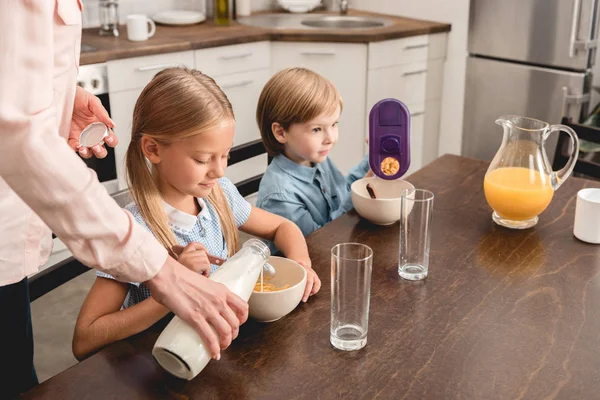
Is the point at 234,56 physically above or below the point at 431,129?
above

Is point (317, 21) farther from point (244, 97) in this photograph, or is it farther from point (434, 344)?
point (434, 344)

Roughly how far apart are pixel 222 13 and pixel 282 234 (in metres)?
2.29

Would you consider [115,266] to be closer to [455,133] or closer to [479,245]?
[479,245]

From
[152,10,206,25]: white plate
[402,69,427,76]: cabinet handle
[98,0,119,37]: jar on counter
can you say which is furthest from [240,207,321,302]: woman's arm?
[402,69,427,76]: cabinet handle

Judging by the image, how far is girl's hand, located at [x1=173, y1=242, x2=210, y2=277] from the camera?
117 cm

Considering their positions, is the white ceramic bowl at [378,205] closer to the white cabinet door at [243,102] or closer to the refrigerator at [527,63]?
the white cabinet door at [243,102]

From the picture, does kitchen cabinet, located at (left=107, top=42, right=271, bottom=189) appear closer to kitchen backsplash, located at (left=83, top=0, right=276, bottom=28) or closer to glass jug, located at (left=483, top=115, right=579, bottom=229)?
kitchen backsplash, located at (left=83, top=0, right=276, bottom=28)

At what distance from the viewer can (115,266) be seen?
38.3 inches

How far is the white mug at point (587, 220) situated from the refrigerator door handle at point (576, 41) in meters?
1.97

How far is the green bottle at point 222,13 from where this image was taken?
3.54m

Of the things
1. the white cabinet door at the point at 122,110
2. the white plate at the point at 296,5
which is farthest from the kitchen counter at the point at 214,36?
the white plate at the point at 296,5

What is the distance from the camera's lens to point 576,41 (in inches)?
128

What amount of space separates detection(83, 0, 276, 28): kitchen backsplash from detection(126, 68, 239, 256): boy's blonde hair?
2143 millimetres

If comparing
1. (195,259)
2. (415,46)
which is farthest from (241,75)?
(195,259)
